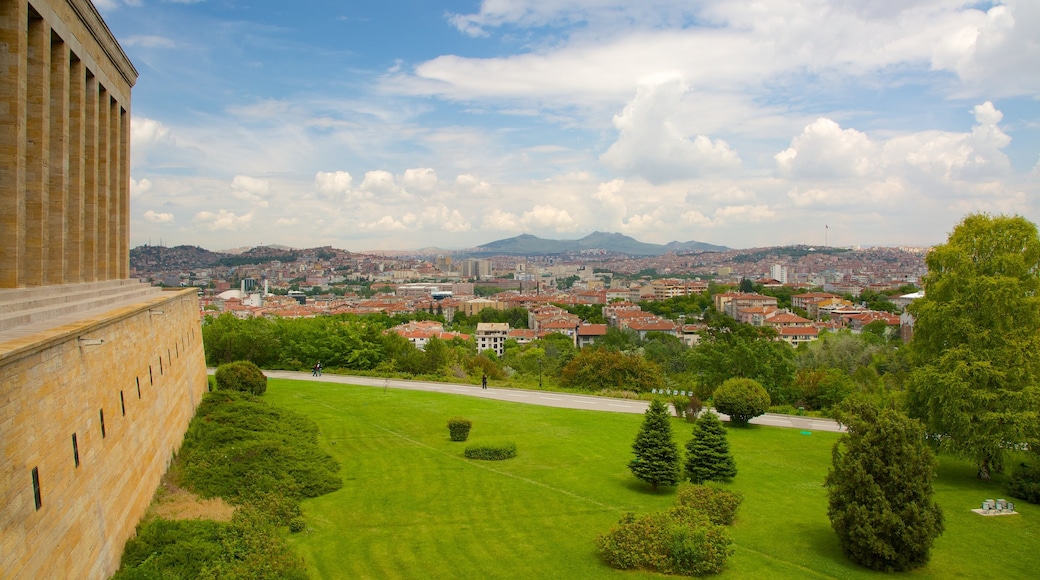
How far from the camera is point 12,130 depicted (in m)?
12.9

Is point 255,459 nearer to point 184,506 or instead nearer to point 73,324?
point 184,506

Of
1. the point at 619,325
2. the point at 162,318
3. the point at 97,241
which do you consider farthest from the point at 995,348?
the point at 619,325

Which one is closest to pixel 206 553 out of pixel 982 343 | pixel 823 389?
pixel 982 343

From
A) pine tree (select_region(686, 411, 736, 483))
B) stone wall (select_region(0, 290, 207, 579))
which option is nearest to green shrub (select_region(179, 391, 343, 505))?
stone wall (select_region(0, 290, 207, 579))

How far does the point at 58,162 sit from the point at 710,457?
1752cm

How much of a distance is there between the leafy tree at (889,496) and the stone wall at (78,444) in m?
12.4

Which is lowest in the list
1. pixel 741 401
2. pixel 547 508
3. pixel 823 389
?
pixel 547 508

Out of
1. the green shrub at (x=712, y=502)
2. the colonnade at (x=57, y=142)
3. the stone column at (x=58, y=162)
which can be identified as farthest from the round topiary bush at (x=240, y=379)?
the green shrub at (x=712, y=502)

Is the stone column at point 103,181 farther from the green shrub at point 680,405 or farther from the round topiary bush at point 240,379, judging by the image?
the green shrub at point 680,405

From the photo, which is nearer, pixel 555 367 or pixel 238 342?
pixel 238 342

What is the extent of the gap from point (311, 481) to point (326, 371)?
22849 millimetres

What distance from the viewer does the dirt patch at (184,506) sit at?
12.5 m

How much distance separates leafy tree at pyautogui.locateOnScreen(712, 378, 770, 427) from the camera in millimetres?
25828

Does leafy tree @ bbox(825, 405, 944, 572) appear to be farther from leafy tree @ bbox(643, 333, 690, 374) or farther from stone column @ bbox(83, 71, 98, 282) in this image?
leafy tree @ bbox(643, 333, 690, 374)
